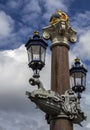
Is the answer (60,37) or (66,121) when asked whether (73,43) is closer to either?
(60,37)

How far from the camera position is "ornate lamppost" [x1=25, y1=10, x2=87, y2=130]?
12617 millimetres

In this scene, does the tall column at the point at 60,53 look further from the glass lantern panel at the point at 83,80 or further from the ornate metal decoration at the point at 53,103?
the glass lantern panel at the point at 83,80

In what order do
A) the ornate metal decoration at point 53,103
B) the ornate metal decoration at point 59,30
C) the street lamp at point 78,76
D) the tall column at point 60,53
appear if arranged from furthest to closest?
the street lamp at point 78,76 < the ornate metal decoration at point 59,30 < the tall column at point 60,53 < the ornate metal decoration at point 53,103

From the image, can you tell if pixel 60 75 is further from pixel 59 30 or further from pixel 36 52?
pixel 59 30

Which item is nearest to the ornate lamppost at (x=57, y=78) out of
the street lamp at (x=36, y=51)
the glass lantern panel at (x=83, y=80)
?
the street lamp at (x=36, y=51)

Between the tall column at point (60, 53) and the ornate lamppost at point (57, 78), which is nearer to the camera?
the ornate lamppost at point (57, 78)

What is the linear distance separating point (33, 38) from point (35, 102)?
204 centimetres

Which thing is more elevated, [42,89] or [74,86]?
[74,86]

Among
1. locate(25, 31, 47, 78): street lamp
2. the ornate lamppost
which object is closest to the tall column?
the ornate lamppost

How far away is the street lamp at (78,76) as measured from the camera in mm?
15008

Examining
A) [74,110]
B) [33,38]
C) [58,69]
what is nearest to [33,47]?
[33,38]

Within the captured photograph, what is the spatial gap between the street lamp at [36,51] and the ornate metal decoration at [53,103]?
0.60 meters

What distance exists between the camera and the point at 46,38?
14320mm

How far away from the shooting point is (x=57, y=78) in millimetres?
13422
